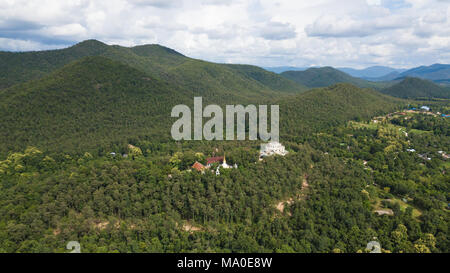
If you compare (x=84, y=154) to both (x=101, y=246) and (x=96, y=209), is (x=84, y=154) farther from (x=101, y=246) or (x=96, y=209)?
(x=101, y=246)

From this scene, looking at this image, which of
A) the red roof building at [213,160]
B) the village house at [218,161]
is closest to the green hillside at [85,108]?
the red roof building at [213,160]

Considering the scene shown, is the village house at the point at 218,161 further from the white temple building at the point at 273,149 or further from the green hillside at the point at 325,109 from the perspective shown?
the green hillside at the point at 325,109

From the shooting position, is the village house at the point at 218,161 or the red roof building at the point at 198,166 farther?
the village house at the point at 218,161

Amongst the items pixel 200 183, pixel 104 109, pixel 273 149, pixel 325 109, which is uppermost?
pixel 104 109

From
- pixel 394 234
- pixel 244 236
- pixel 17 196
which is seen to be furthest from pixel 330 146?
pixel 17 196

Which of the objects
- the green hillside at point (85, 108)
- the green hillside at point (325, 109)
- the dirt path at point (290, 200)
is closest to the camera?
the dirt path at point (290, 200)

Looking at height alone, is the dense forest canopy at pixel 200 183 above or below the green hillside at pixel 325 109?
below

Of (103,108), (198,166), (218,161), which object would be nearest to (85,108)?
(103,108)

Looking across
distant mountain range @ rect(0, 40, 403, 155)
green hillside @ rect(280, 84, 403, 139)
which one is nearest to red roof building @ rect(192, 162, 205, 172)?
distant mountain range @ rect(0, 40, 403, 155)

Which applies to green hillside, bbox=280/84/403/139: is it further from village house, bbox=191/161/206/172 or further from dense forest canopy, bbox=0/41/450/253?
village house, bbox=191/161/206/172

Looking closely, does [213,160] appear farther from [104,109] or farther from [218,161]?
[104,109]

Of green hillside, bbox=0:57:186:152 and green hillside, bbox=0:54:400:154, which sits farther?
green hillside, bbox=0:54:400:154

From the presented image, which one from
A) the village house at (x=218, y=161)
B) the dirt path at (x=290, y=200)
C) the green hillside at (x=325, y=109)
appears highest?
the green hillside at (x=325, y=109)
